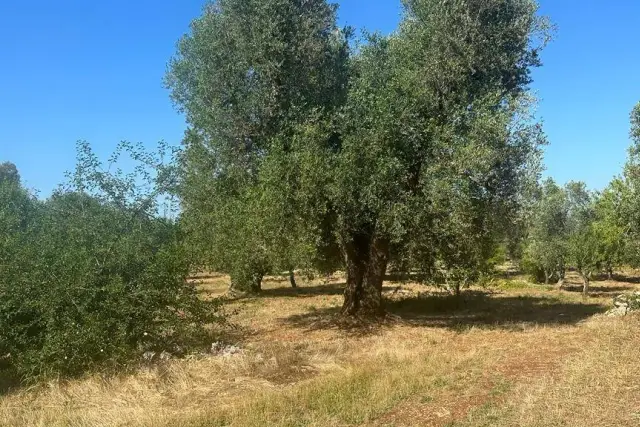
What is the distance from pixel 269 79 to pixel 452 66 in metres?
6.27

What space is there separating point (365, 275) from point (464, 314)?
7.19 metres

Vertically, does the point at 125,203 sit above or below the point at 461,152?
below

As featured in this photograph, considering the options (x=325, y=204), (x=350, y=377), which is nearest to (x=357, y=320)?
(x=325, y=204)

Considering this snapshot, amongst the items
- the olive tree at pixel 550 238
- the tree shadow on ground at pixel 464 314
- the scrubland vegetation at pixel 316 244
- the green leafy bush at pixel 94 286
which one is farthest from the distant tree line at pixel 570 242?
the green leafy bush at pixel 94 286

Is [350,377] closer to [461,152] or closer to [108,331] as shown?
[108,331]

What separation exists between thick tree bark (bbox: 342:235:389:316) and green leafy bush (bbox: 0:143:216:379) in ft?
23.7

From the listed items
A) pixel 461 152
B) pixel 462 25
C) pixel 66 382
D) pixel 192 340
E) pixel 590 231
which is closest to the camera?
pixel 66 382

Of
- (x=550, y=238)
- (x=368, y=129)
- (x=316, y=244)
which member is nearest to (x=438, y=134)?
(x=368, y=129)

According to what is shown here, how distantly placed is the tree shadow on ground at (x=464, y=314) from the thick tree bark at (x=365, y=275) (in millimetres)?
569

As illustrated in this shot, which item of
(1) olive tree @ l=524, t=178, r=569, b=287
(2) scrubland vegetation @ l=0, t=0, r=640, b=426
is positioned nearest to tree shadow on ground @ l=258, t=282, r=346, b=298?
(2) scrubland vegetation @ l=0, t=0, r=640, b=426

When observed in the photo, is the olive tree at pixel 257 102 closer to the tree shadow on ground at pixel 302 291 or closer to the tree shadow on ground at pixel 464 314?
the tree shadow on ground at pixel 464 314

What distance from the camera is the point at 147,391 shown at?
11.8 meters

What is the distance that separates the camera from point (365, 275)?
69.2ft

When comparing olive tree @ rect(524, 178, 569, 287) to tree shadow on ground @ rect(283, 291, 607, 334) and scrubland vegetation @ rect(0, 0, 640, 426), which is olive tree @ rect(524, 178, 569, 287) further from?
scrubland vegetation @ rect(0, 0, 640, 426)
